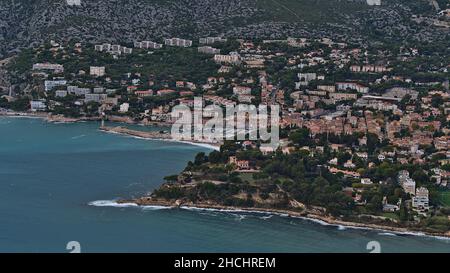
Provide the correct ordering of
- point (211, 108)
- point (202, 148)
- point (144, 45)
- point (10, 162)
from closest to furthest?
point (10, 162)
point (202, 148)
point (211, 108)
point (144, 45)

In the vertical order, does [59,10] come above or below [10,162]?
above

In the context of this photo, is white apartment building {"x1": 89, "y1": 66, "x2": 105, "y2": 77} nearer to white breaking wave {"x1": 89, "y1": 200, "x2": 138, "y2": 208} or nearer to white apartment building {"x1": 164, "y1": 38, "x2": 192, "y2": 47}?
white apartment building {"x1": 164, "y1": 38, "x2": 192, "y2": 47}

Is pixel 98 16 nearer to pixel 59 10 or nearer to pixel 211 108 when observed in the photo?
pixel 59 10

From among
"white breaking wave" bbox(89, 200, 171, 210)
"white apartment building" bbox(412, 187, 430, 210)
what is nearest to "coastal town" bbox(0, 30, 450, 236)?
"white apartment building" bbox(412, 187, 430, 210)
